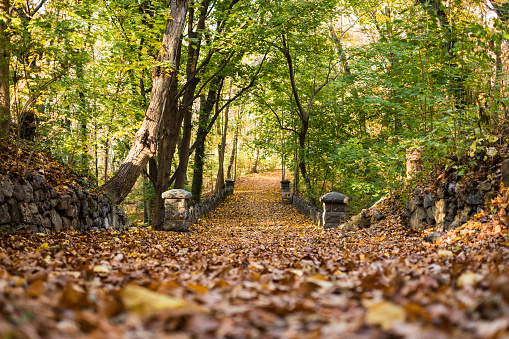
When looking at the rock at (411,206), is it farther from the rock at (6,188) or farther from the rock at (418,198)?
the rock at (6,188)

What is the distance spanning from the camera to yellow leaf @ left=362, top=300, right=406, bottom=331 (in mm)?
1400

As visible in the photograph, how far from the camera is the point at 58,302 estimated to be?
→ 1624 millimetres

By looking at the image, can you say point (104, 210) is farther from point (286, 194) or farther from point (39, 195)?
point (286, 194)

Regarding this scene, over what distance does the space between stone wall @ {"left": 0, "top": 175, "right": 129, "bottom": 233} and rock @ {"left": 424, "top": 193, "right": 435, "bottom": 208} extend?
6.22 metres

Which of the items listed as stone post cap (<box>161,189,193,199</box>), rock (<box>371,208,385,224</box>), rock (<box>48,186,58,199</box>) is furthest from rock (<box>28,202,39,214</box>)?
rock (<box>371,208,385,224</box>)

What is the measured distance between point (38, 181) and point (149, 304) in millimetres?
5182

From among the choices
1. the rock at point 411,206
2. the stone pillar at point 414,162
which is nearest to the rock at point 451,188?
the rock at point 411,206

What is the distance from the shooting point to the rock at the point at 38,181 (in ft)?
18.5

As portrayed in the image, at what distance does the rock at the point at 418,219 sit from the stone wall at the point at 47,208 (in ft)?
20.1

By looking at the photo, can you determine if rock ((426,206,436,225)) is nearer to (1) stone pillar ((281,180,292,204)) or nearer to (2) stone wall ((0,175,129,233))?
(2) stone wall ((0,175,129,233))

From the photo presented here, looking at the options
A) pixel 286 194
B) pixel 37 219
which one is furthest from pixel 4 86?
pixel 286 194

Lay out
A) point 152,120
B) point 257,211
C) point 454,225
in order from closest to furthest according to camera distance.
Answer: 1. point 454,225
2. point 152,120
3. point 257,211

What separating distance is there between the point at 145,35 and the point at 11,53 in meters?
2.66

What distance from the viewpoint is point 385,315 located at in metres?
1.43
